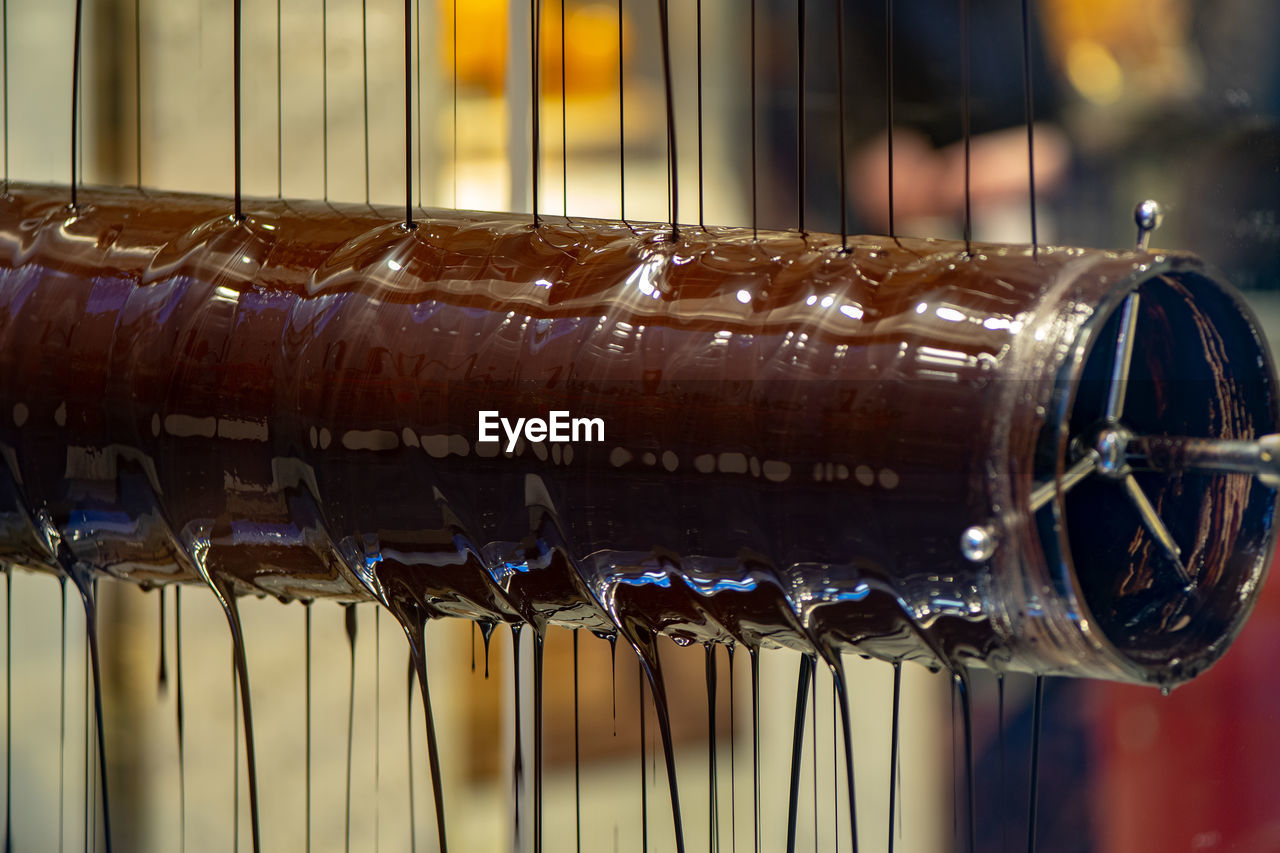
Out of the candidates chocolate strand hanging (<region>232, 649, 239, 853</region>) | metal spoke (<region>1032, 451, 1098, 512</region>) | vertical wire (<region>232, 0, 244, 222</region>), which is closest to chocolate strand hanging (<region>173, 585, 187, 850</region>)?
chocolate strand hanging (<region>232, 649, 239, 853</region>)

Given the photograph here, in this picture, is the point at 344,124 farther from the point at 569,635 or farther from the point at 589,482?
the point at 589,482

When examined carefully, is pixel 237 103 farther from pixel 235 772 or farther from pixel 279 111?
pixel 235 772

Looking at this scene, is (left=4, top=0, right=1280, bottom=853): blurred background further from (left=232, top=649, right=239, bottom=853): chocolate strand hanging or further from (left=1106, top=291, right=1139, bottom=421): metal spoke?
(left=1106, top=291, right=1139, bottom=421): metal spoke

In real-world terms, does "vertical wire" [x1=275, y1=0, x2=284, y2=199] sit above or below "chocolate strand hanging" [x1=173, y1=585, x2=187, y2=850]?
above

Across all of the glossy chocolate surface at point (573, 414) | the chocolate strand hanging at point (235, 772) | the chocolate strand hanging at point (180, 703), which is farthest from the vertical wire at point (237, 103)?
the chocolate strand hanging at point (235, 772)

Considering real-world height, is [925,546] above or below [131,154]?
below

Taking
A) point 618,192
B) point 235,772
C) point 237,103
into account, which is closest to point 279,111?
point 237,103

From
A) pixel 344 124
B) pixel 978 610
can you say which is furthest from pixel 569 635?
pixel 978 610
